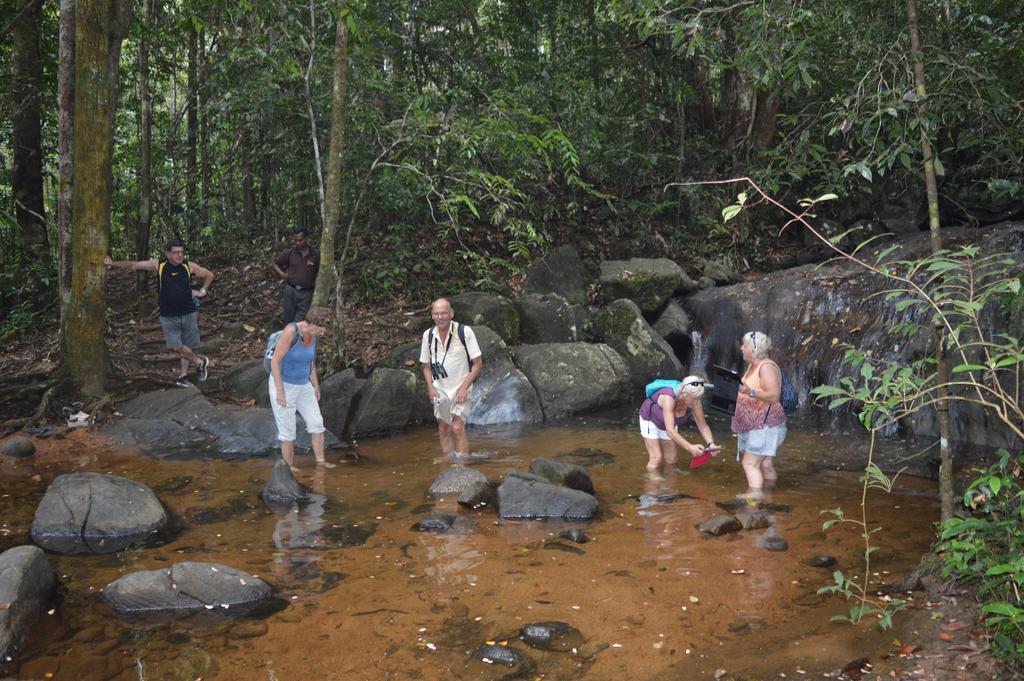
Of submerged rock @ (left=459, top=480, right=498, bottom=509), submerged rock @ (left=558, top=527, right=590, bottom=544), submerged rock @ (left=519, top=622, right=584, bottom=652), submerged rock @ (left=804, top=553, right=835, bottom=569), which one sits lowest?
submerged rock @ (left=804, top=553, right=835, bottom=569)

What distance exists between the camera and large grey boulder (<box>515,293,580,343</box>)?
13.7 m

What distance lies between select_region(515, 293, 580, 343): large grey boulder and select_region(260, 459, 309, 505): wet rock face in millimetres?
6545

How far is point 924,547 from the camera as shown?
6.04 m

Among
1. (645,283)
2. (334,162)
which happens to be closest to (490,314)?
(645,283)

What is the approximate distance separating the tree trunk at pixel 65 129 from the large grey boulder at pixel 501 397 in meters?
5.47

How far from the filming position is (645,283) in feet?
48.4

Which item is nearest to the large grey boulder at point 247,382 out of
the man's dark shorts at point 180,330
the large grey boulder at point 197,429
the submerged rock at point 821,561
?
the man's dark shorts at point 180,330

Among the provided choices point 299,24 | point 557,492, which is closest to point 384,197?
point 299,24

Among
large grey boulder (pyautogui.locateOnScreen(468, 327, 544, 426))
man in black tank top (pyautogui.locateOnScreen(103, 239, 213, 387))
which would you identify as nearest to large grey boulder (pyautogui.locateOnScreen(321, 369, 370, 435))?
large grey boulder (pyautogui.locateOnScreen(468, 327, 544, 426))

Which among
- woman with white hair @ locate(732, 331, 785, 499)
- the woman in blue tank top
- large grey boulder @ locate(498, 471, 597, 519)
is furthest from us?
the woman in blue tank top

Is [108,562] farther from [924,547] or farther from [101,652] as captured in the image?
[924,547]

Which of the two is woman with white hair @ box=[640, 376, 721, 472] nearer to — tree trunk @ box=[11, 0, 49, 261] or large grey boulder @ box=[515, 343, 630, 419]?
large grey boulder @ box=[515, 343, 630, 419]

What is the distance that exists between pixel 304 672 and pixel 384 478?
4.14 metres

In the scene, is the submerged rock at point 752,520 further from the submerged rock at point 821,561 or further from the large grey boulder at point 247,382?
the large grey boulder at point 247,382
